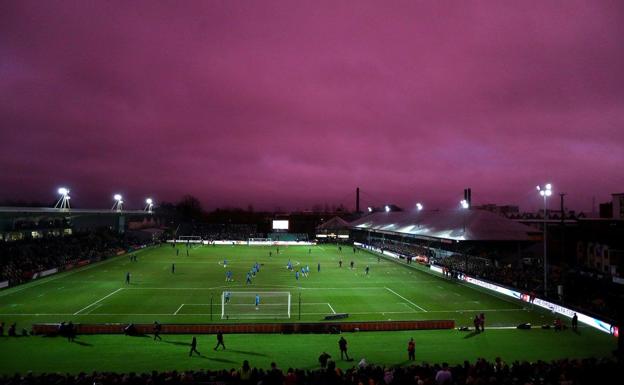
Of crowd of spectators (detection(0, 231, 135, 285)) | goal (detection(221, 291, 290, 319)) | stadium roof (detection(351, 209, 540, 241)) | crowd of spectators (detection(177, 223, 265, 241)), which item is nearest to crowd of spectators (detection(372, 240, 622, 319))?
stadium roof (detection(351, 209, 540, 241))

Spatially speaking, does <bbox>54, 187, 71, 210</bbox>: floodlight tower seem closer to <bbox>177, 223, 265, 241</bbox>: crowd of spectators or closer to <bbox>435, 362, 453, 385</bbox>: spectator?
<bbox>177, 223, 265, 241</bbox>: crowd of spectators

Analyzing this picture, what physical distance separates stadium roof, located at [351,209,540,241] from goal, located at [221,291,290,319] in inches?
1177

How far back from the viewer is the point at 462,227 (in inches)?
2549

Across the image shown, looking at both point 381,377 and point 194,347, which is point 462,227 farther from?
point 381,377

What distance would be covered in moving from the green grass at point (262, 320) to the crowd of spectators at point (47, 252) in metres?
2.84

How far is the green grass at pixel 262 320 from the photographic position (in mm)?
23406

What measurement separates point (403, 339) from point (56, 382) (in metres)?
20.2

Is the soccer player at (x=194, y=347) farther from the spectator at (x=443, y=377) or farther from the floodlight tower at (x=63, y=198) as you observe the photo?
the floodlight tower at (x=63, y=198)

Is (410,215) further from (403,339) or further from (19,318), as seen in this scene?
(19,318)

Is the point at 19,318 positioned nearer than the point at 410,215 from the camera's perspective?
Yes

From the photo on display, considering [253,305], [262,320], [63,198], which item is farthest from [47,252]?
[262,320]

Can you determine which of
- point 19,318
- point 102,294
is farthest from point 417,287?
point 19,318

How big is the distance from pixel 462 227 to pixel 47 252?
62.4 meters

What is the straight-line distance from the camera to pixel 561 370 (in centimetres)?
1477
